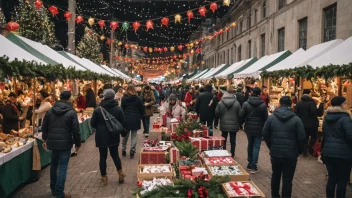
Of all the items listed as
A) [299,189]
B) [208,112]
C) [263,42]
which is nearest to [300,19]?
[263,42]

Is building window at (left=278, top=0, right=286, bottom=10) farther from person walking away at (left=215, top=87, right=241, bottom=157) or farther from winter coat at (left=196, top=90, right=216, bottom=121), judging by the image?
person walking away at (left=215, top=87, right=241, bottom=157)

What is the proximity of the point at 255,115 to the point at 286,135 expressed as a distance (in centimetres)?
242

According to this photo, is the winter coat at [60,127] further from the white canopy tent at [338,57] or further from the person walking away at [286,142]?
the white canopy tent at [338,57]

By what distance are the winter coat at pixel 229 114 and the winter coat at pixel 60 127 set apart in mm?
4079

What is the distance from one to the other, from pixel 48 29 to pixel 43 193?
14200 mm

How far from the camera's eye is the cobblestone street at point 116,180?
20.3 feet

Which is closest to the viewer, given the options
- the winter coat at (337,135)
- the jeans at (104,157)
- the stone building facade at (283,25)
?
the winter coat at (337,135)

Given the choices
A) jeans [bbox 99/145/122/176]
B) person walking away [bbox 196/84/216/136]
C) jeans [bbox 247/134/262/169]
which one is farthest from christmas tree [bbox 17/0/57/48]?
jeans [bbox 247/134/262/169]

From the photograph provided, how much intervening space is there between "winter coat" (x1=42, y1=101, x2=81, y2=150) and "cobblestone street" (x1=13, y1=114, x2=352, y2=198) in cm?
104

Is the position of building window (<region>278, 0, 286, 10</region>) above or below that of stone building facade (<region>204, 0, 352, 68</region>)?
above

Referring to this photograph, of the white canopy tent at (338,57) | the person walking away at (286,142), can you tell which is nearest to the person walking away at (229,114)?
the white canopy tent at (338,57)

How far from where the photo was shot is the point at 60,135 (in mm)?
5707

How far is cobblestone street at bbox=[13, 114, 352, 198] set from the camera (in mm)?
6199

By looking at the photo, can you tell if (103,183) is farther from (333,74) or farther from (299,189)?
(333,74)
